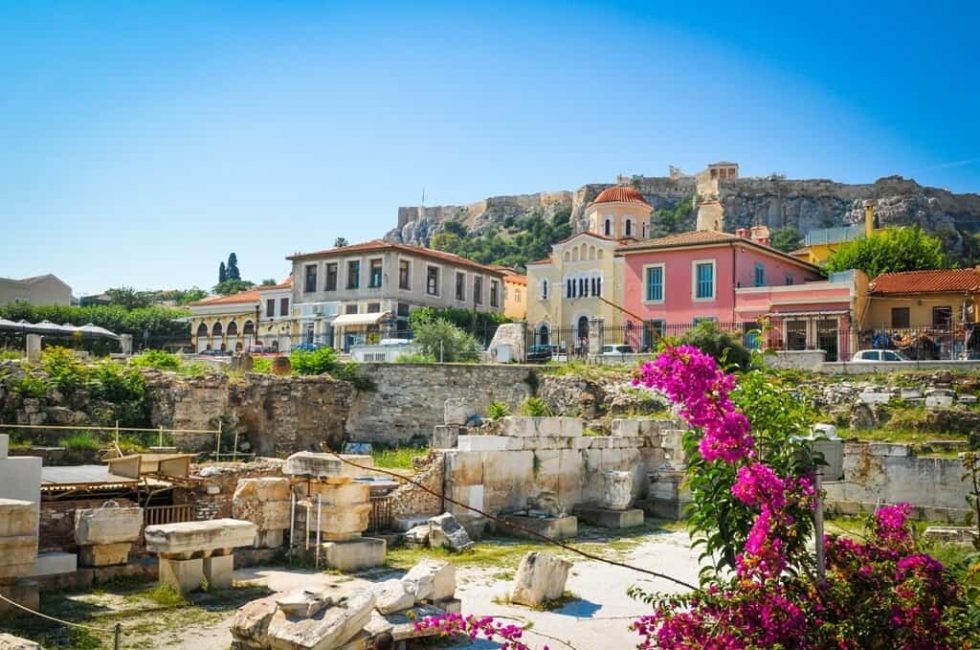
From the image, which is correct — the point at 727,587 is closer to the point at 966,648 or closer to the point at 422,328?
the point at 966,648

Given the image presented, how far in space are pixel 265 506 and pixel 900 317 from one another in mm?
29612

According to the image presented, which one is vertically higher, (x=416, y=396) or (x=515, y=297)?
(x=515, y=297)

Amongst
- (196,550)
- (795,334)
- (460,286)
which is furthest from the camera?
(460,286)

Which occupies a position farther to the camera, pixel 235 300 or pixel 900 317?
pixel 235 300

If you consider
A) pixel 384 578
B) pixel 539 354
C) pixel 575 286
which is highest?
pixel 575 286

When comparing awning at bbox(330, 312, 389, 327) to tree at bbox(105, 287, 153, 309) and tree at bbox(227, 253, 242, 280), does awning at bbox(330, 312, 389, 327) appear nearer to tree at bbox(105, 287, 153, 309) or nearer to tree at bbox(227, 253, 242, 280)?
tree at bbox(105, 287, 153, 309)

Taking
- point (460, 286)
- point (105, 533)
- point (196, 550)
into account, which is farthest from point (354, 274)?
point (196, 550)

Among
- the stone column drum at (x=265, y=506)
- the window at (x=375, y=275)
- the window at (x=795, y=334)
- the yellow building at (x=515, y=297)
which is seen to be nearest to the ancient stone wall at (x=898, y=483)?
the stone column drum at (x=265, y=506)

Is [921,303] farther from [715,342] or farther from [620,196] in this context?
[620,196]

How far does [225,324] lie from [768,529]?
5128 cm

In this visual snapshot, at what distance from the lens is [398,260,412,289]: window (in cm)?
4362

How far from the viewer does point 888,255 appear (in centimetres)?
4209

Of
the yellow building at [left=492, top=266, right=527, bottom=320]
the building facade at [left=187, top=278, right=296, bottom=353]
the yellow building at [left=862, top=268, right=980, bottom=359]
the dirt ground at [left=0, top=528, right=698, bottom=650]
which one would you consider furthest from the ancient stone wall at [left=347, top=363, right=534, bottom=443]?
the yellow building at [left=492, top=266, right=527, bottom=320]

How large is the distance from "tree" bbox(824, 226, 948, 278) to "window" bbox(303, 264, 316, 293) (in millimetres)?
27483
